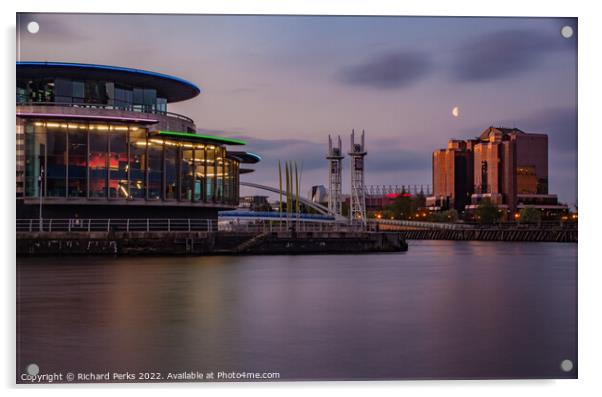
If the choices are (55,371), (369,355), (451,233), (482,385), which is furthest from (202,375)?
(451,233)

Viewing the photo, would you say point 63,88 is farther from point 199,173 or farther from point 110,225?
point 199,173

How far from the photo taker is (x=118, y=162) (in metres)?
39.9

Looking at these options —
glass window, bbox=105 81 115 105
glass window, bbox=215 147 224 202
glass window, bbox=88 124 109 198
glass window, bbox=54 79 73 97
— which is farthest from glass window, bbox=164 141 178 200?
glass window, bbox=54 79 73 97

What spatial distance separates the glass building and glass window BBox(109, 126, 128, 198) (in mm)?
50

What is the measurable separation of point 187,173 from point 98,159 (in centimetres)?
535

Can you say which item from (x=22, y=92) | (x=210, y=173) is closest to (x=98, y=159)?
(x=22, y=92)

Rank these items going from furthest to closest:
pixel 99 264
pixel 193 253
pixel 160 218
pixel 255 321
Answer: pixel 160 218
pixel 193 253
pixel 99 264
pixel 255 321

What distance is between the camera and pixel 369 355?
1179 centimetres

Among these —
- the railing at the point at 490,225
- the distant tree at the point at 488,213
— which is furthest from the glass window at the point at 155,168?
the distant tree at the point at 488,213

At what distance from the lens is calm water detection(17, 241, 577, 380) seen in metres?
11.1

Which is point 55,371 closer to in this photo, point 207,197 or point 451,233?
point 207,197

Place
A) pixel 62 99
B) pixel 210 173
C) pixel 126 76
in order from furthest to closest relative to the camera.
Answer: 1. pixel 210 173
2. pixel 62 99
3. pixel 126 76

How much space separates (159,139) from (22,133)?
719 centimetres

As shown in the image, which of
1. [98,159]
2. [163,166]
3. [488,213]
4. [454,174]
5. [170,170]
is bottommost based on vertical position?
[488,213]
